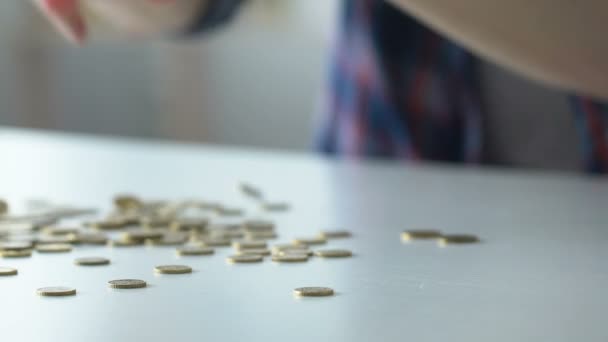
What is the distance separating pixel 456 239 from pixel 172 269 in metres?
0.21

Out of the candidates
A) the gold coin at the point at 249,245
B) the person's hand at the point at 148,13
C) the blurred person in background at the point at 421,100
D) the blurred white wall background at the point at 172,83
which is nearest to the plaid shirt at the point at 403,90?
the blurred person in background at the point at 421,100

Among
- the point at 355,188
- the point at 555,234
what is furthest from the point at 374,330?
the point at 355,188

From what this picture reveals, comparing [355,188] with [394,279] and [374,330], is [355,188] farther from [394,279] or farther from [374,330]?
[374,330]

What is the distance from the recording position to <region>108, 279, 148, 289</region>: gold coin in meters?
0.48

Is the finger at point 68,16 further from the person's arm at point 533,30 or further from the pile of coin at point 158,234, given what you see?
the person's arm at point 533,30

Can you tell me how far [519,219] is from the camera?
2.56 ft

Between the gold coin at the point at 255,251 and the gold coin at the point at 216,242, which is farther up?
the gold coin at the point at 216,242

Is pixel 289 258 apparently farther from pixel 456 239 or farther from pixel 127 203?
pixel 127 203

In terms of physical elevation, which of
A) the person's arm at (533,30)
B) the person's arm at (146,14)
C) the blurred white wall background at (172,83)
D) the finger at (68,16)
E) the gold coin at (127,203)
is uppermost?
the blurred white wall background at (172,83)

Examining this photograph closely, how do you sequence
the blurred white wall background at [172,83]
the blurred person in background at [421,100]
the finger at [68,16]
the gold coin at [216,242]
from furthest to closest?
the blurred white wall background at [172,83], the blurred person in background at [421,100], the finger at [68,16], the gold coin at [216,242]

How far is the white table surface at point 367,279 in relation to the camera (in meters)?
0.39

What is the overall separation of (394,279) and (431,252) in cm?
10

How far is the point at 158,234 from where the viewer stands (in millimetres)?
652

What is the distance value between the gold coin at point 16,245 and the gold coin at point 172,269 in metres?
0.11
